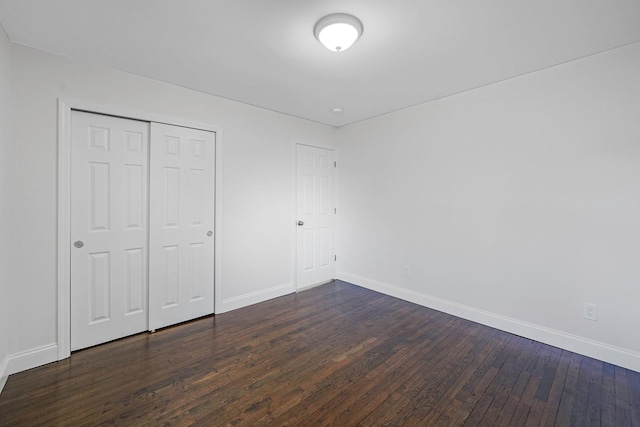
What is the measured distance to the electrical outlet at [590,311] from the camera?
7.42 ft

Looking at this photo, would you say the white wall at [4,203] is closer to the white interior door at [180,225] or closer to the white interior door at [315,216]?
the white interior door at [180,225]

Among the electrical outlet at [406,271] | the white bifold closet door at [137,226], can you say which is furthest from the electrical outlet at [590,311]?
the white bifold closet door at [137,226]

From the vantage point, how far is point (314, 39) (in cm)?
203

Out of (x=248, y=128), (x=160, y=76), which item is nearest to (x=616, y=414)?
(x=248, y=128)

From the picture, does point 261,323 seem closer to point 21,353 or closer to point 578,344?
point 21,353

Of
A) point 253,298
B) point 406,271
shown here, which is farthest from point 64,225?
point 406,271

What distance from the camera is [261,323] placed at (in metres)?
2.89

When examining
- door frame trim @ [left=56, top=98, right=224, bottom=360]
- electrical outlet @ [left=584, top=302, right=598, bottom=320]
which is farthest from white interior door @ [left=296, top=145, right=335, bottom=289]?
electrical outlet @ [left=584, top=302, right=598, bottom=320]

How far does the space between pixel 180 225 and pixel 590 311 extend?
3823 millimetres

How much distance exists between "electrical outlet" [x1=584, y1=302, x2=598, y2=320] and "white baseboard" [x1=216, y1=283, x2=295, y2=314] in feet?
9.94

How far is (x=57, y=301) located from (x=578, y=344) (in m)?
4.34

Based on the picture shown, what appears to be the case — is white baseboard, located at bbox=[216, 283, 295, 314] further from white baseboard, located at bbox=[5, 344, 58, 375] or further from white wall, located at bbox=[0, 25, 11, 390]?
white wall, located at bbox=[0, 25, 11, 390]

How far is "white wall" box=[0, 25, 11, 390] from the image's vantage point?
189cm

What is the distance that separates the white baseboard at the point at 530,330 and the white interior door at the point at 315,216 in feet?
3.20
